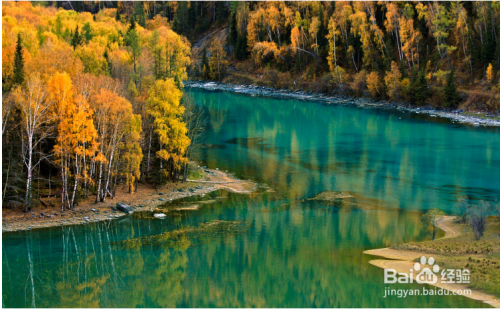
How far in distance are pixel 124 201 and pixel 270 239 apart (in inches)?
513

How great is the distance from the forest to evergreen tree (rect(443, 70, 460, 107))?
21 cm

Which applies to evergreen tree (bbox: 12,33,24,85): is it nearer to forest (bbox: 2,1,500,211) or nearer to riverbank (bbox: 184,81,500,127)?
forest (bbox: 2,1,500,211)

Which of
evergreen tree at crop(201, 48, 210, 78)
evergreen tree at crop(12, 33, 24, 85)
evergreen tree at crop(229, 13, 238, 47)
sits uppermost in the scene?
evergreen tree at crop(229, 13, 238, 47)

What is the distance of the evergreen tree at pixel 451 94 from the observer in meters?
82.0

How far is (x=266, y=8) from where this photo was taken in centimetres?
13062

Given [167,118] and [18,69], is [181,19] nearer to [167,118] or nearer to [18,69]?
[18,69]

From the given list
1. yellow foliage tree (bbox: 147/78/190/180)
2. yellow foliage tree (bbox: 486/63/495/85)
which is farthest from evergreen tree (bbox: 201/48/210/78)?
yellow foliage tree (bbox: 147/78/190/180)

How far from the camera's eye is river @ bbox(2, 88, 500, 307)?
2553 centimetres

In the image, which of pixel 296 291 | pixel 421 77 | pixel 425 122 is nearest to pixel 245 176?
pixel 296 291

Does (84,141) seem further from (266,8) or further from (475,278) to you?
(266,8)

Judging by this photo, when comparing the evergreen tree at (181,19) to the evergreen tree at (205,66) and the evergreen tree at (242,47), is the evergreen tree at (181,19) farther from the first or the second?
the evergreen tree at (242,47)

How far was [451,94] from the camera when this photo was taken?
82.4 metres

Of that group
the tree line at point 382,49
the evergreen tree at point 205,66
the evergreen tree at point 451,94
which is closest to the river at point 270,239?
the evergreen tree at point 451,94

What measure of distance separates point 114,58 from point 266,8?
280 feet
